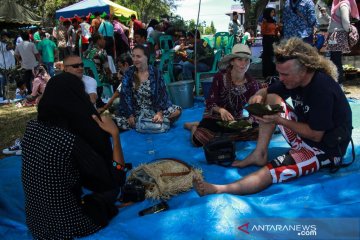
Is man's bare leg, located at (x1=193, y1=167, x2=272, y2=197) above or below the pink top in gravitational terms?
below

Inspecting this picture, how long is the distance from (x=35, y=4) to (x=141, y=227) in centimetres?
2958

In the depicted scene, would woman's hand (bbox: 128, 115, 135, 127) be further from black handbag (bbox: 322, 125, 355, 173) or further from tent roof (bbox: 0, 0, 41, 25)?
tent roof (bbox: 0, 0, 41, 25)

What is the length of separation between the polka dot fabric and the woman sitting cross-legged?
8.34 feet

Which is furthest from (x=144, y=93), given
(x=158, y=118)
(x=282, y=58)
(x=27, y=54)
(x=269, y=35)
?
(x=27, y=54)

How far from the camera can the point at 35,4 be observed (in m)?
27.8

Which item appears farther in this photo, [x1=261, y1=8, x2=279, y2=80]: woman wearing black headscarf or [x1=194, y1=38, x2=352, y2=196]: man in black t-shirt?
[x1=261, y1=8, x2=279, y2=80]: woman wearing black headscarf

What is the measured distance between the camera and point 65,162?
1.83m

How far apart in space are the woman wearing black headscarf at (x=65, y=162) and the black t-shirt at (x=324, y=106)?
146 centimetres

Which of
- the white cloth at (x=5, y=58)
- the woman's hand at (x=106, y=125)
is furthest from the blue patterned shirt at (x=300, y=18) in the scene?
the white cloth at (x=5, y=58)

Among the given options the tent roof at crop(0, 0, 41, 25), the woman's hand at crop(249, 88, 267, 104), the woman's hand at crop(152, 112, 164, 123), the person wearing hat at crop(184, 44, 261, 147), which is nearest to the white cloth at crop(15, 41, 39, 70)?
the tent roof at crop(0, 0, 41, 25)

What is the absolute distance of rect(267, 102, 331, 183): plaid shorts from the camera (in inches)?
105

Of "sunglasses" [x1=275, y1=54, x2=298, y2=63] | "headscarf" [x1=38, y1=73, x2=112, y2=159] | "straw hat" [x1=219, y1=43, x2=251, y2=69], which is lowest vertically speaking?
"headscarf" [x1=38, y1=73, x2=112, y2=159]

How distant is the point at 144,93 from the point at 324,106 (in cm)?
254

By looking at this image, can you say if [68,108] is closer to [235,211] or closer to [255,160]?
[235,211]
